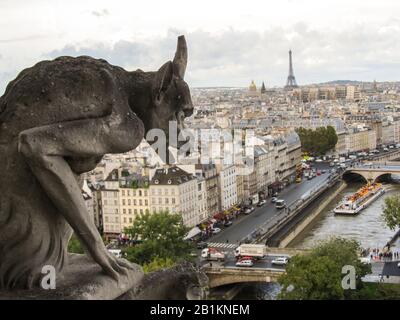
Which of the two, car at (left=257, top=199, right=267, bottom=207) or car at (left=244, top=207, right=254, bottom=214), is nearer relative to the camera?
car at (left=244, top=207, right=254, bottom=214)

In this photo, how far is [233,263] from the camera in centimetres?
2841

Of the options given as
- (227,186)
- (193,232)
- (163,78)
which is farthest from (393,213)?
(163,78)

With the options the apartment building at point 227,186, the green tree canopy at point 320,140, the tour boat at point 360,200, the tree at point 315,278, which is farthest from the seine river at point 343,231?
the green tree canopy at point 320,140

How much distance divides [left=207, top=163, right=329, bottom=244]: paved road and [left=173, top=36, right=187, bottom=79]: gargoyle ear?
2868 cm

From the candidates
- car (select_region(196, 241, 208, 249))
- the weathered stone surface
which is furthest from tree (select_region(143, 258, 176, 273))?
the weathered stone surface

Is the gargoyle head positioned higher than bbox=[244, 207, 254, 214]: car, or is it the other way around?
the gargoyle head

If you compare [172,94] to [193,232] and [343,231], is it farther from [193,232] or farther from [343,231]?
[343,231]

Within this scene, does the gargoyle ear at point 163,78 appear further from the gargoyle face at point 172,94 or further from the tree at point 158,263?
the tree at point 158,263

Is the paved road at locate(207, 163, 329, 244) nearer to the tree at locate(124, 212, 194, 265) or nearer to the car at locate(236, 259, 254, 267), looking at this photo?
the car at locate(236, 259, 254, 267)

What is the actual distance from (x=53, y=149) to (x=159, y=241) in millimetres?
21795

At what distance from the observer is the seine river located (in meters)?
27.6

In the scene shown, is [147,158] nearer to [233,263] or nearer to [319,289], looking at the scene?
[233,263]

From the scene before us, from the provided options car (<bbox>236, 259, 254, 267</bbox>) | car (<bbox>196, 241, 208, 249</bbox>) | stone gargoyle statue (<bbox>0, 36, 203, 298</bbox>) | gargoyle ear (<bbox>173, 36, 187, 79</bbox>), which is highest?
gargoyle ear (<bbox>173, 36, 187, 79</bbox>)

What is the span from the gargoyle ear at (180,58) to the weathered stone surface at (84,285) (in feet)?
3.97
